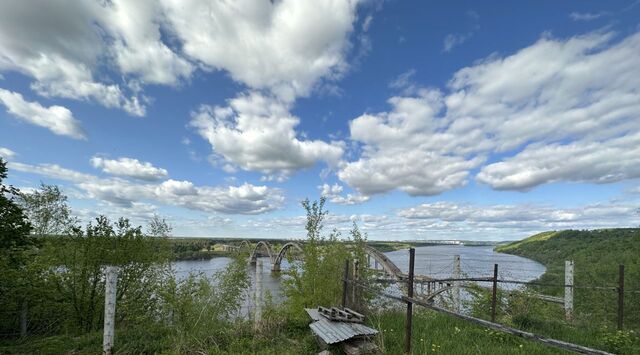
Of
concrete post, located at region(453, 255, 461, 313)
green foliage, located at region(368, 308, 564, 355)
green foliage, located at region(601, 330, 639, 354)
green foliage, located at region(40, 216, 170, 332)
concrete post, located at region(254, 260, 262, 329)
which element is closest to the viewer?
green foliage, located at region(368, 308, 564, 355)

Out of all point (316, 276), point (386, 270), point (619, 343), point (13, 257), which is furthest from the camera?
point (386, 270)

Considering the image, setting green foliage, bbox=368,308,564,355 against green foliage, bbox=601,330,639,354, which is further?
green foliage, bbox=601,330,639,354

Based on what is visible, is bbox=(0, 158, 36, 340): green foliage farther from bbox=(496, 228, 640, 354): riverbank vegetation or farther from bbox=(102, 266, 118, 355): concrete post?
bbox=(496, 228, 640, 354): riverbank vegetation

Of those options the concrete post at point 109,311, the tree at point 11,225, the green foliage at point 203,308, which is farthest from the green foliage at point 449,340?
the tree at point 11,225

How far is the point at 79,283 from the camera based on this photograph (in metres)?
9.09

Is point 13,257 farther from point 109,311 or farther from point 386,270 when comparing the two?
point 386,270

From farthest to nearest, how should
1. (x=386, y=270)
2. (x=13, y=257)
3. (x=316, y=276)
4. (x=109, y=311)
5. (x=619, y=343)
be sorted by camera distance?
(x=386, y=270) < (x=316, y=276) < (x=13, y=257) < (x=109, y=311) < (x=619, y=343)

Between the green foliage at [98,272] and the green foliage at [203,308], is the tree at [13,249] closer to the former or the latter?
the green foliage at [98,272]

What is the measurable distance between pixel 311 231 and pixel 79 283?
6.36m

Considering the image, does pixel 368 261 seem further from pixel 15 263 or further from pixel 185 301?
pixel 15 263

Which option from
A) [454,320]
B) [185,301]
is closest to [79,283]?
[185,301]

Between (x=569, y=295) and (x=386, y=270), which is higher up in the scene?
(x=569, y=295)

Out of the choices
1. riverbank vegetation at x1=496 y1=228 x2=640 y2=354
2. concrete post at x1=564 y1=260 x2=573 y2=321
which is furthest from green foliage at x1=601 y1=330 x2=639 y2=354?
concrete post at x1=564 y1=260 x2=573 y2=321

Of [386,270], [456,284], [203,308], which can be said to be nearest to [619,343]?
[456,284]
